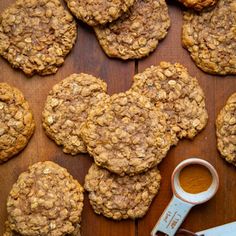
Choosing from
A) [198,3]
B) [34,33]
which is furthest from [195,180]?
[34,33]

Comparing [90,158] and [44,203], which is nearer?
[44,203]

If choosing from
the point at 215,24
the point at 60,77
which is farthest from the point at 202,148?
the point at 60,77

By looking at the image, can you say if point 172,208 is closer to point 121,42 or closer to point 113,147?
point 113,147

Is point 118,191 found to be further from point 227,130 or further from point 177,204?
point 227,130

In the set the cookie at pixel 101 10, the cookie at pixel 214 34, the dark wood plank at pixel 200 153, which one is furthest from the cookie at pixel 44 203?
the cookie at pixel 214 34

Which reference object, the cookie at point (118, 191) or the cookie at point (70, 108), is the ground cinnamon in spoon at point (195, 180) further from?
the cookie at point (70, 108)

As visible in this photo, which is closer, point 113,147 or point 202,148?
point 113,147
